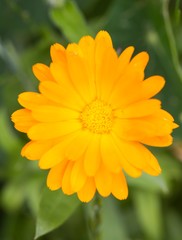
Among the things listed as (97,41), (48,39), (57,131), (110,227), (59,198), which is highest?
(48,39)

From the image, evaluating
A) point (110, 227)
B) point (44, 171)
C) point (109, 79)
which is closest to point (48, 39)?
point (44, 171)

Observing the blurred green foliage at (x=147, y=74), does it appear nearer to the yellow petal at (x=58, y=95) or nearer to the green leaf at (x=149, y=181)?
the green leaf at (x=149, y=181)

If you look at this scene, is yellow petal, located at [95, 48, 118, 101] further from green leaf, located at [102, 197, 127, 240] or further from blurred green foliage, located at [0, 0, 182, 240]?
green leaf, located at [102, 197, 127, 240]

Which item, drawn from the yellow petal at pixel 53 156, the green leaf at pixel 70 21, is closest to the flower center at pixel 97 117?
the yellow petal at pixel 53 156

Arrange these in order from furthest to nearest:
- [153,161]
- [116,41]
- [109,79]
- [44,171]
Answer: [116,41], [44,171], [109,79], [153,161]

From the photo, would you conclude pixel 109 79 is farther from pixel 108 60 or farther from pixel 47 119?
pixel 47 119

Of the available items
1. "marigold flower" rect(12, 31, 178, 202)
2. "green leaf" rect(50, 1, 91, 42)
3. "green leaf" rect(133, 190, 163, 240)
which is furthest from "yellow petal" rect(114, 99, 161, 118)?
"green leaf" rect(133, 190, 163, 240)
